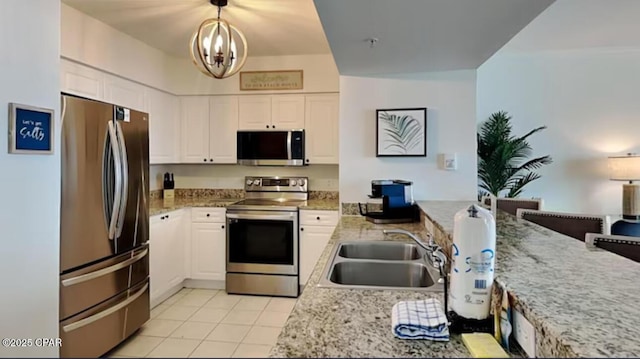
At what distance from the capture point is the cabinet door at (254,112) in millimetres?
3965

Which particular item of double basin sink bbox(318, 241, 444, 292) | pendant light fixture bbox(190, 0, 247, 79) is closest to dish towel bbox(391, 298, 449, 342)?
double basin sink bbox(318, 241, 444, 292)

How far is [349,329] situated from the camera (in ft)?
3.24

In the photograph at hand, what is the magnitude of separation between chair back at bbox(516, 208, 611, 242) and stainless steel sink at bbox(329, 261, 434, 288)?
1.56 meters

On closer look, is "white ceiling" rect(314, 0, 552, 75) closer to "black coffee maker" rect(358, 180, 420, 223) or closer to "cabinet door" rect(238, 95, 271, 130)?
"black coffee maker" rect(358, 180, 420, 223)

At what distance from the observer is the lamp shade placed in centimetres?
383

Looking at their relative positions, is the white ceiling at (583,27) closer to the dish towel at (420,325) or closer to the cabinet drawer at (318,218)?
the cabinet drawer at (318,218)

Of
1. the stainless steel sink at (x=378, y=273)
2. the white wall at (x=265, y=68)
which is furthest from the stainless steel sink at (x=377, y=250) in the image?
the white wall at (x=265, y=68)

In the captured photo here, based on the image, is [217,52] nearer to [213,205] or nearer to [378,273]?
[213,205]

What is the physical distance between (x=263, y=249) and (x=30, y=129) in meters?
2.17

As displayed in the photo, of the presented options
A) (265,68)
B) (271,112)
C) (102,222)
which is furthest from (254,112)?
(102,222)

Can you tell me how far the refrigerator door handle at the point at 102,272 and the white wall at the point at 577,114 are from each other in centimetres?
428

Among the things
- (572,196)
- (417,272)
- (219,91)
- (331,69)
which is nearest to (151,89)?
(219,91)

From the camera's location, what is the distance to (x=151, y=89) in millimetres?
3684

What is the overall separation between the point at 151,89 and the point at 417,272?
323 cm
